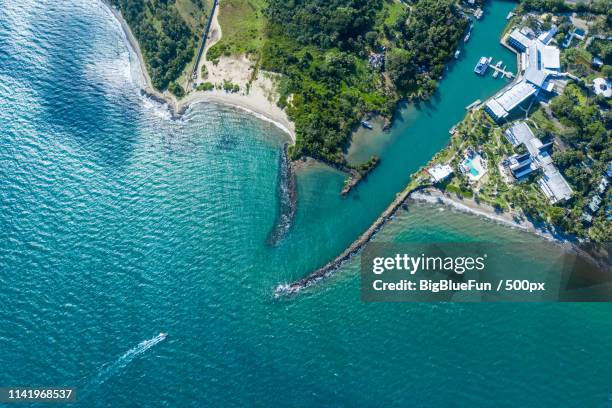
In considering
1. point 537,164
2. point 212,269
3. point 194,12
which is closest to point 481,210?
point 537,164

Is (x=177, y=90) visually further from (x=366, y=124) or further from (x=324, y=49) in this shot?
(x=366, y=124)

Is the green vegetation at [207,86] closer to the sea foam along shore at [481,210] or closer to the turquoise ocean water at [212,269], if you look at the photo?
the turquoise ocean water at [212,269]

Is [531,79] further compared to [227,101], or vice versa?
[227,101]

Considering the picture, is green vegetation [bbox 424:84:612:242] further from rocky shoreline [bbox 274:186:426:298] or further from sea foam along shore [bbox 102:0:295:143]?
sea foam along shore [bbox 102:0:295:143]

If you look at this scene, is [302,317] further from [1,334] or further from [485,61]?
[485,61]

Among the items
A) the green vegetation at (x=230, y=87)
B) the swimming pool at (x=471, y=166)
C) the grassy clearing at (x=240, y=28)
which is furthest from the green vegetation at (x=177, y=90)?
the swimming pool at (x=471, y=166)

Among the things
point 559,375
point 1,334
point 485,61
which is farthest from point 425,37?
point 1,334
